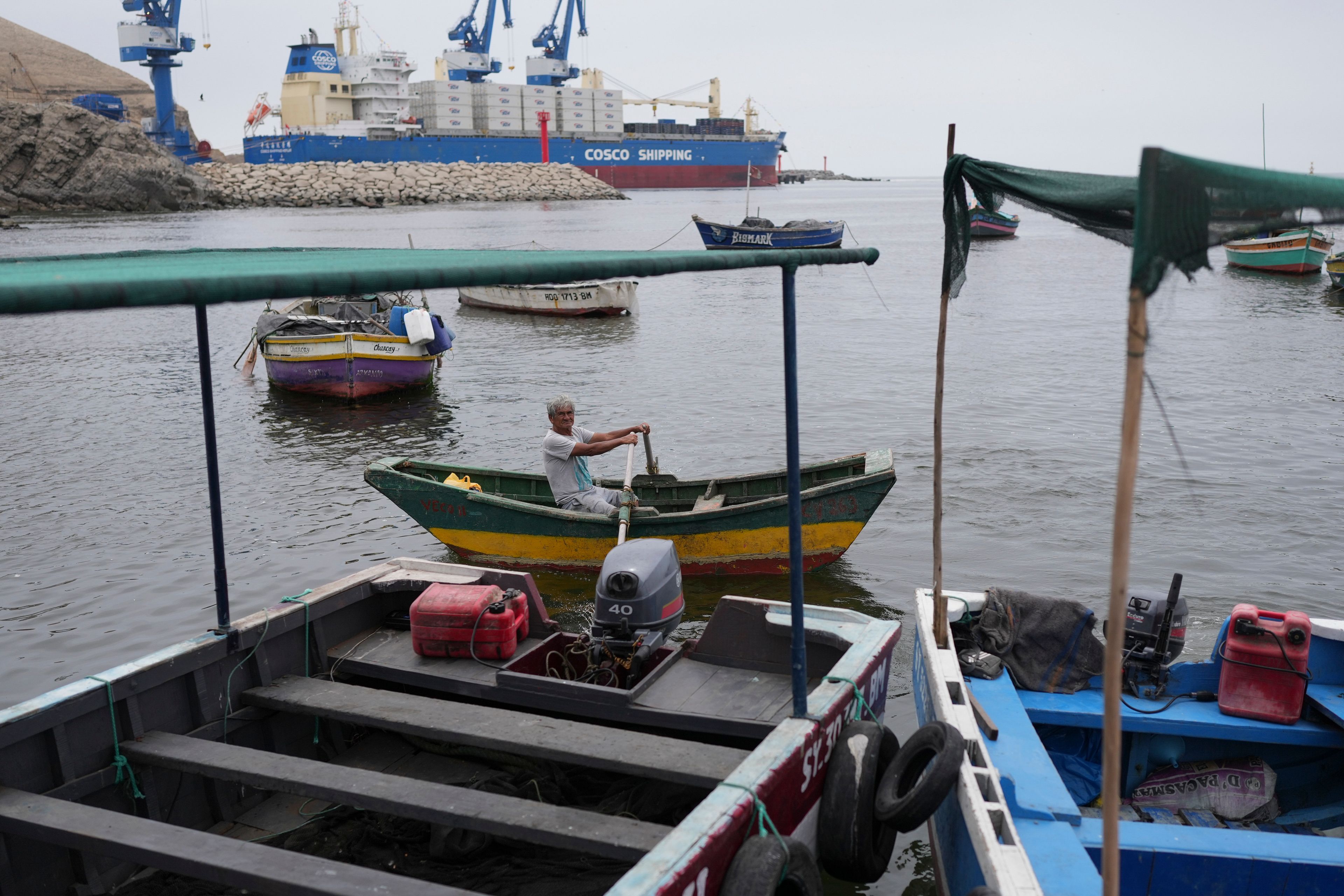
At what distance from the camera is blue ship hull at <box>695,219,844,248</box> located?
Result: 3688 cm

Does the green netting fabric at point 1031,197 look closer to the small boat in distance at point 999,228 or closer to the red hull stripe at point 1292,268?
the red hull stripe at point 1292,268

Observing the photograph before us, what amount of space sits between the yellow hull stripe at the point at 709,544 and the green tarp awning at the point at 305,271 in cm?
456

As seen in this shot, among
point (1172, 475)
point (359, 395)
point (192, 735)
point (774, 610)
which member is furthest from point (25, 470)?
point (1172, 475)

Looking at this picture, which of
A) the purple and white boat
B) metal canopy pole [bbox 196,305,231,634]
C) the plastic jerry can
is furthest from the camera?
the purple and white boat

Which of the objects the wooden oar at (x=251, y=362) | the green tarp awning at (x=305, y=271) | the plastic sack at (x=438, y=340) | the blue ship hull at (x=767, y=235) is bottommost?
the wooden oar at (x=251, y=362)

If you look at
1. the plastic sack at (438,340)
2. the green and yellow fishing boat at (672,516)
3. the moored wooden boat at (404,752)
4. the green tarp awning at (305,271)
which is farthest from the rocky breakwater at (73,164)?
the green tarp awning at (305,271)

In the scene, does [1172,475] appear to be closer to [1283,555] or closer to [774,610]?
[1283,555]

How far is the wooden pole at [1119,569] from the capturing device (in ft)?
7.98

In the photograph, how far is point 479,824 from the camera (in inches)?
151

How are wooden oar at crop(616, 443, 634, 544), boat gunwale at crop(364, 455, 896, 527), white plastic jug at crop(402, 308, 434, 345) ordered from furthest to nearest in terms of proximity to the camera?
white plastic jug at crop(402, 308, 434, 345)
boat gunwale at crop(364, 455, 896, 527)
wooden oar at crop(616, 443, 634, 544)

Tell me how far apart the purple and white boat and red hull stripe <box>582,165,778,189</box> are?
94444 millimetres

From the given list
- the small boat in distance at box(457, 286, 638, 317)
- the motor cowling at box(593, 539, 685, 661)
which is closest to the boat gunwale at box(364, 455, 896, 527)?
the motor cowling at box(593, 539, 685, 661)

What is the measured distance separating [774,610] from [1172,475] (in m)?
9.64

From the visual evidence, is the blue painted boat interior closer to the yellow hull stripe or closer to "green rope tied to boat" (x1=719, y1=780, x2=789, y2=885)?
"green rope tied to boat" (x1=719, y1=780, x2=789, y2=885)
